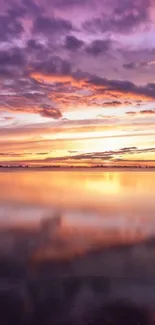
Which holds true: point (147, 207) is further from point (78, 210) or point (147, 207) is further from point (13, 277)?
point (13, 277)

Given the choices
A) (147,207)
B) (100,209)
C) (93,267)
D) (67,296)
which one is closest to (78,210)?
(100,209)

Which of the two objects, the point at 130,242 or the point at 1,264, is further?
the point at 130,242

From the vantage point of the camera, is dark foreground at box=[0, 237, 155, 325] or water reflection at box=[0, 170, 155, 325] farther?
water reflection at box=[0, 170, 155, 325]

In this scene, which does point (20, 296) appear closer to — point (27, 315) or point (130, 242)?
point (27, 315)

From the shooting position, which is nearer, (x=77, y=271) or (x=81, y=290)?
(x=81, y=290)

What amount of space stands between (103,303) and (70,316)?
1.18 m

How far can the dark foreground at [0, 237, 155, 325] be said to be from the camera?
852cm

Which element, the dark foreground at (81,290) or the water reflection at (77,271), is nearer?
the dark foreground at (81,290)

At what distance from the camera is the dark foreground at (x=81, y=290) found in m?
8.52

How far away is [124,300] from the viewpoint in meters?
9.62

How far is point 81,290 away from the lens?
1023 centimetres

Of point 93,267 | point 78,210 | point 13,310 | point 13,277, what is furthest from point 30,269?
point 78,210

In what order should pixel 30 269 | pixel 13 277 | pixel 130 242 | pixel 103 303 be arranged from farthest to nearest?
pixel 130 242
pixel 30 269
pixel 13 277
pixel 103 303

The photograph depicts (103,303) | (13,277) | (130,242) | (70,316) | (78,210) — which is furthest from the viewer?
(78,210)
